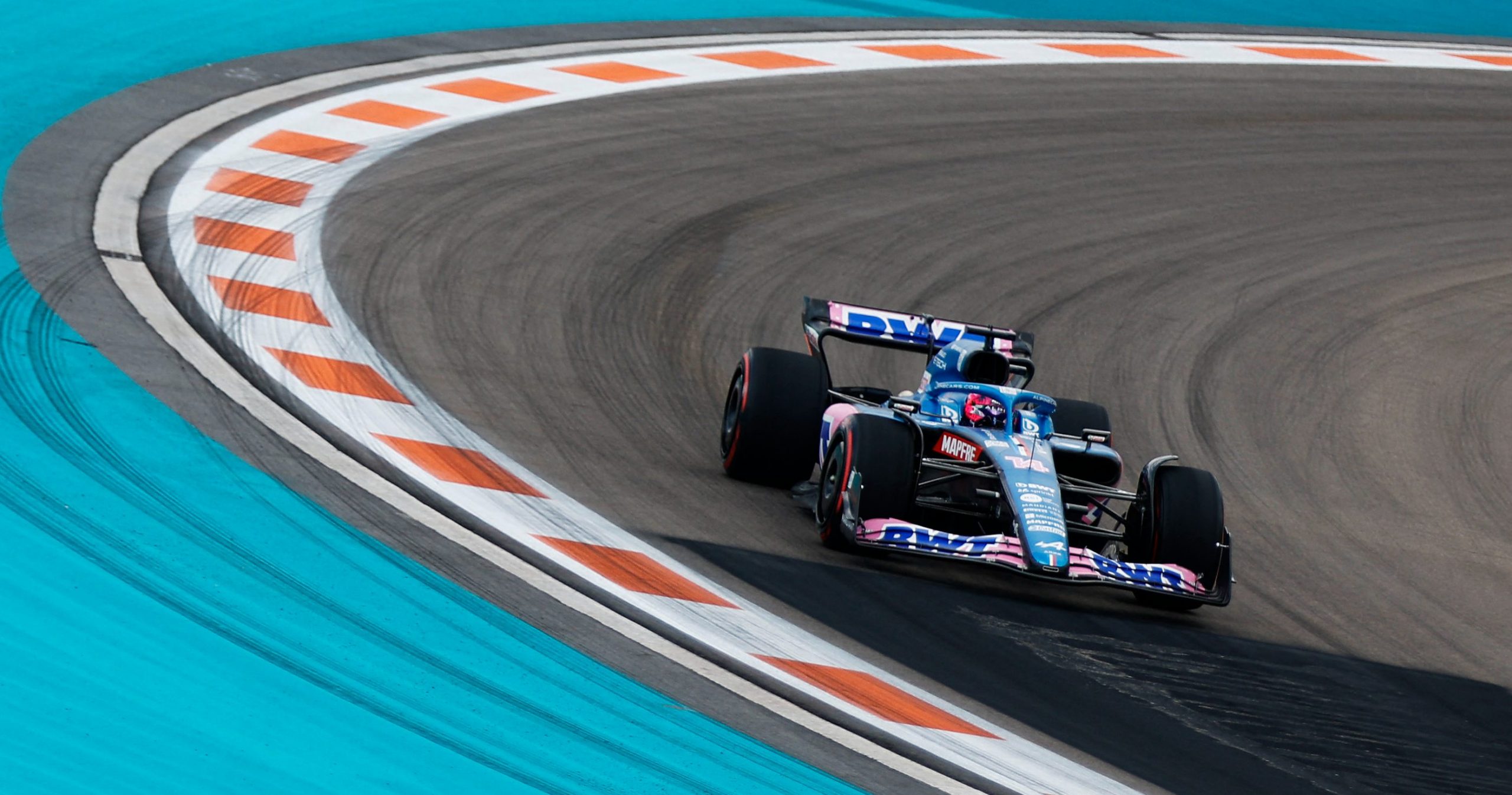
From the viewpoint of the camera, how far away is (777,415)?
357 inches

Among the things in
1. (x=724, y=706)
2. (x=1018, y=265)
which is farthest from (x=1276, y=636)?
(x=1018, y=265)

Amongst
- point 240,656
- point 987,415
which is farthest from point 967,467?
point 240,656

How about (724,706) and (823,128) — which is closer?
(724,706)

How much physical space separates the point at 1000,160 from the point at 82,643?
1162 centimetres

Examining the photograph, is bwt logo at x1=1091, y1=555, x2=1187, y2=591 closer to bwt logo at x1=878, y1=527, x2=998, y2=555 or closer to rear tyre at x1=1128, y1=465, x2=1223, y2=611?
rear tyre at x1=1128, y1=465, x2=1223, y2=611

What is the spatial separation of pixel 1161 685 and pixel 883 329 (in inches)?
111

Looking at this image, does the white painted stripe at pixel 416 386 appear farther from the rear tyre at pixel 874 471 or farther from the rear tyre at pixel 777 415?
the rear tyre at pixel 777 415

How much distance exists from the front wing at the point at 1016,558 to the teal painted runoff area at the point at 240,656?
1.98m

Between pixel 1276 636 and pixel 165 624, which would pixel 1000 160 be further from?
pixel 165 624

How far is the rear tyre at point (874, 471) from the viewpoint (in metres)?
8.18

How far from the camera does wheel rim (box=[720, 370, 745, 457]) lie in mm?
9336

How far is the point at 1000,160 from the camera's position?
1623 cm

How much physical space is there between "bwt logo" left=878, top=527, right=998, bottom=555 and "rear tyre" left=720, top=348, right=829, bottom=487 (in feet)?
3.83

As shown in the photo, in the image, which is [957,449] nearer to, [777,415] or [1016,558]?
[1016,558]
